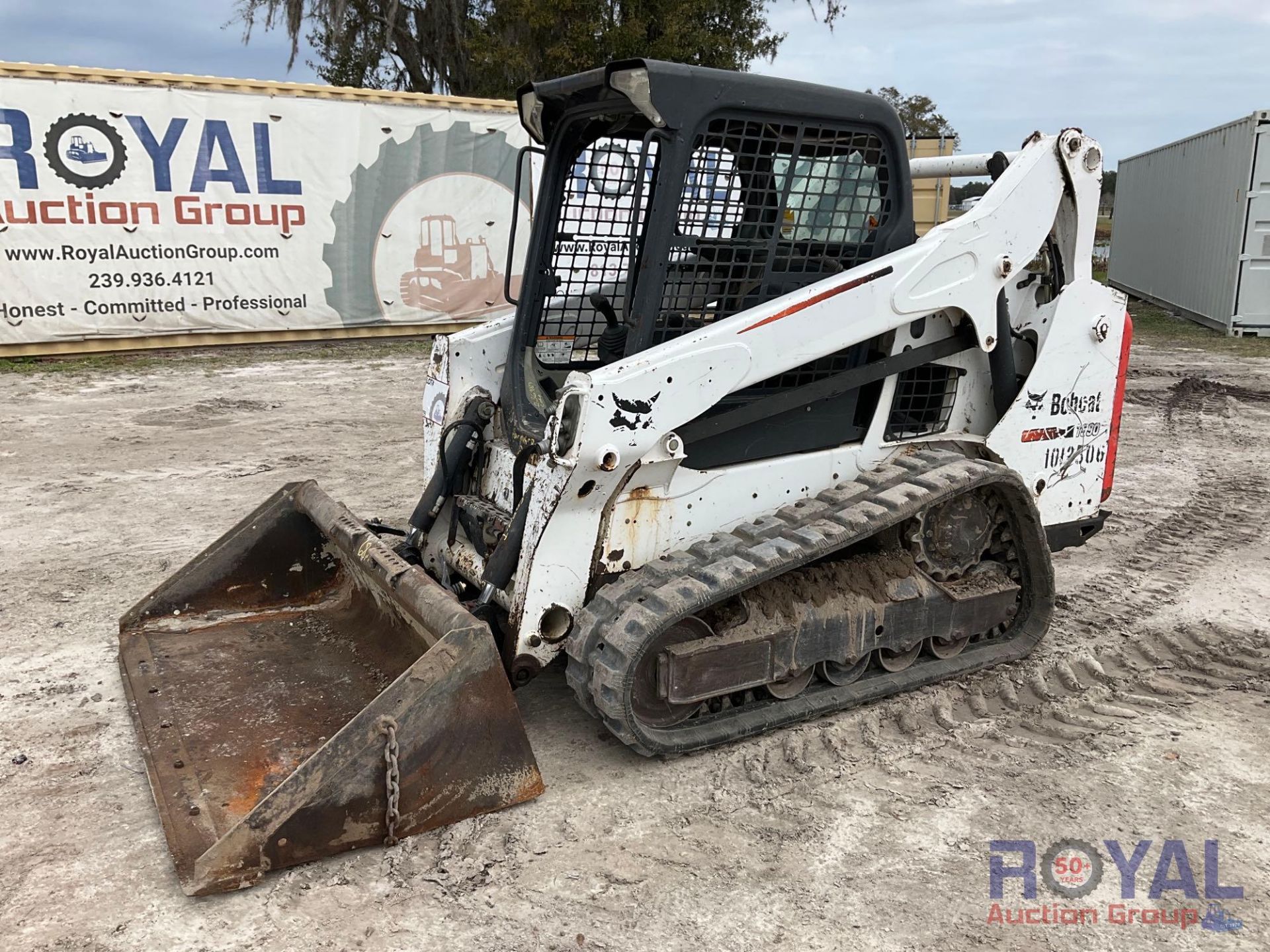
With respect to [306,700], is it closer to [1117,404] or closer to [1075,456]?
[1075,456]

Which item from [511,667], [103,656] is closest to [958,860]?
[511,667]

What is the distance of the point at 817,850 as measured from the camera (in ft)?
9.78

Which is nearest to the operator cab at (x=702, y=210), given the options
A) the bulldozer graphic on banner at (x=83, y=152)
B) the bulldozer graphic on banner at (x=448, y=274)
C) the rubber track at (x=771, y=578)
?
the rubber track at (x=771, y=578)

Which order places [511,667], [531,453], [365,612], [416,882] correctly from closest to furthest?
[416,882], [511,667], [531,453], [365,612]

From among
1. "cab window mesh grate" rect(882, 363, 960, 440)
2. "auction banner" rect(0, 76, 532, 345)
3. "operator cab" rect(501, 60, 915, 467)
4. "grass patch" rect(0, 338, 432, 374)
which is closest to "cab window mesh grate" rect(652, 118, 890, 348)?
"operator cab" rect(501, 60, 915, 467)

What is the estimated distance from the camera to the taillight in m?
4.46

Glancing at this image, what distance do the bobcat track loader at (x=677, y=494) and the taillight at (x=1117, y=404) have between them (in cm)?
3

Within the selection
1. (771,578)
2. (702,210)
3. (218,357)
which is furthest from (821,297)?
(218,357)

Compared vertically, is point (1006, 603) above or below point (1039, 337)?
below

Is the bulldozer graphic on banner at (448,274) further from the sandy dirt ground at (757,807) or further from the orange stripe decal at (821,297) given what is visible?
the orange stripe decal at (821,297)

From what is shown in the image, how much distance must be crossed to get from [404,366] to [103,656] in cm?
801

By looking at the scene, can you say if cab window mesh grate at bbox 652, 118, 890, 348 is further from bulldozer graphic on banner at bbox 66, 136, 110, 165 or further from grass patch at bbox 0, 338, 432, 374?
bulldozer graphic on banner at bbox 66, 136, 110, 165

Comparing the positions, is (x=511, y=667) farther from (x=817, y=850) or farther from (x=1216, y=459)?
(x=1216, y=459)

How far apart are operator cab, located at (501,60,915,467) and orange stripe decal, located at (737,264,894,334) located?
187 millimetres
